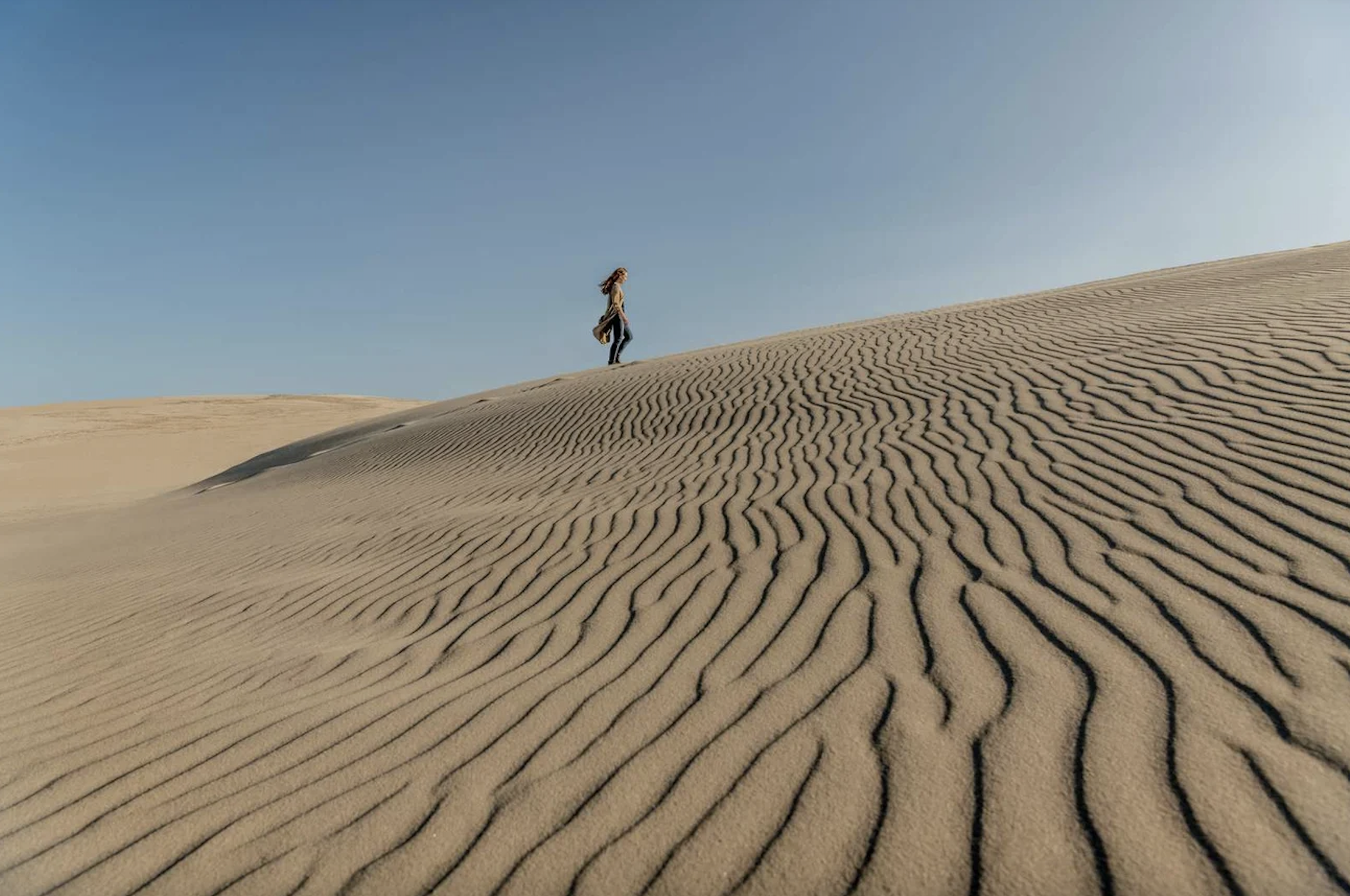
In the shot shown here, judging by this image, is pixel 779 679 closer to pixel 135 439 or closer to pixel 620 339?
pixel 620 339

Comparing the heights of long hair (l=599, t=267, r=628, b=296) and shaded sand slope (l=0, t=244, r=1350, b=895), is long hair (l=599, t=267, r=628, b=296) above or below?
above

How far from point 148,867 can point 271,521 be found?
6.90m

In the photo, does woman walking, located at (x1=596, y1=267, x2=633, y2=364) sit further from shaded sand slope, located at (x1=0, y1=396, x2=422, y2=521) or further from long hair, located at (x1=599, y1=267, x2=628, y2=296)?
shaded sand slope, located at (x1=0, y1=396, x2=422, y2=521)

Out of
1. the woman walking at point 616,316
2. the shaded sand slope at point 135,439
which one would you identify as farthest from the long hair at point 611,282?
the shaded sand slope at point 135,439

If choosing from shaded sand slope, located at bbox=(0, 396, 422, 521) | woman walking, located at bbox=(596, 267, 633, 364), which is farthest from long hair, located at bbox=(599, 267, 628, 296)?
shaded sand slope, located at bbox=(0, 396, 422, 521)

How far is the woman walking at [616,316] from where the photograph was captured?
1633 cm

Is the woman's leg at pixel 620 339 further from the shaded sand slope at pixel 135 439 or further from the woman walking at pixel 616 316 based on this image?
the shaded sand slope at pixel 135 439

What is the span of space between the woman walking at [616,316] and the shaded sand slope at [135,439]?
9066 mm

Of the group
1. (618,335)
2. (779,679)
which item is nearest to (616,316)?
(618,335)

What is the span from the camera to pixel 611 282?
16359 mm

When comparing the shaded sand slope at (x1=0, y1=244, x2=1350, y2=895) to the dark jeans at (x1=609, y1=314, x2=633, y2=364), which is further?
the dark jeans at (x1=609, y1=314, x2=633, y2=364)

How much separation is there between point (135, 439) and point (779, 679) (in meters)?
26.1

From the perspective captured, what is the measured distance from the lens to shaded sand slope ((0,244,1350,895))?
2.04 meters

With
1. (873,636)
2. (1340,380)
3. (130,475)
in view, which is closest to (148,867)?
(873,636)
